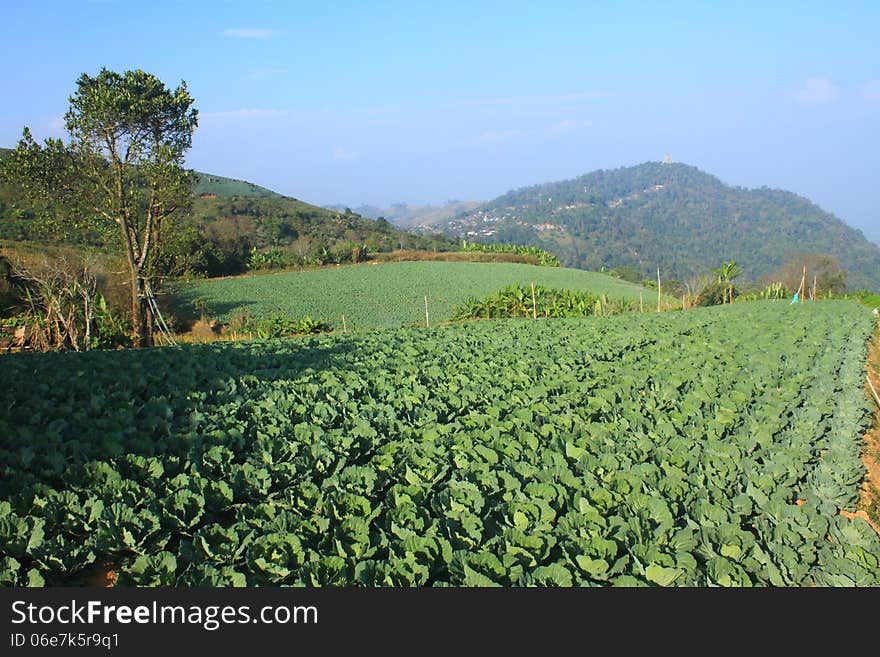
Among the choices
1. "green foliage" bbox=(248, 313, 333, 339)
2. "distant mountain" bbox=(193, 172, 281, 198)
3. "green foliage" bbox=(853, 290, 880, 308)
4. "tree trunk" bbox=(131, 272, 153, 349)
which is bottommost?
"green foliage" bbox=(853, 290, 880, 308)

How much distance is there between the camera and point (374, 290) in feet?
95.9

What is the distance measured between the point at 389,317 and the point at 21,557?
1999 cm

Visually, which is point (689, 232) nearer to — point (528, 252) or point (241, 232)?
point (528, 252)

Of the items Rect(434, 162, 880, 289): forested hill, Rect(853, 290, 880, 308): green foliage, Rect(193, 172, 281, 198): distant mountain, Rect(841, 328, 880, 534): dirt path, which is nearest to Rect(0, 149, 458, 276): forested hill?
Rect(193, 172, 281, 198): distant mountain

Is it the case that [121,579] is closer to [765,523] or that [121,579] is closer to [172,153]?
[765,523]

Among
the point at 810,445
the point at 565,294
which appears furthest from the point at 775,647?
the point at 565,294

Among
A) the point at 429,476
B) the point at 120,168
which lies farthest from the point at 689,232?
the point at 429,476

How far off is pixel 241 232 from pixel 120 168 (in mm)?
32322

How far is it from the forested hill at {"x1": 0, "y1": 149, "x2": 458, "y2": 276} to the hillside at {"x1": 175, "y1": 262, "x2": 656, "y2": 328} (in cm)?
254

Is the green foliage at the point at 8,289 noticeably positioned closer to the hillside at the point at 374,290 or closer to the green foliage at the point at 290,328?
the hillside at the point at 374,290

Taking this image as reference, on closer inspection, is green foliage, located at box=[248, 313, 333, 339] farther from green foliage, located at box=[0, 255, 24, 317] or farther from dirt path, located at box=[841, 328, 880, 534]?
dirt path, located at box=[841, 328, 880, 534]

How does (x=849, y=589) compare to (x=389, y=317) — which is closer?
(x=849, y=589)

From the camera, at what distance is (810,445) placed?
→ 17.2ft

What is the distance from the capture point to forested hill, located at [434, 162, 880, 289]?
116m
